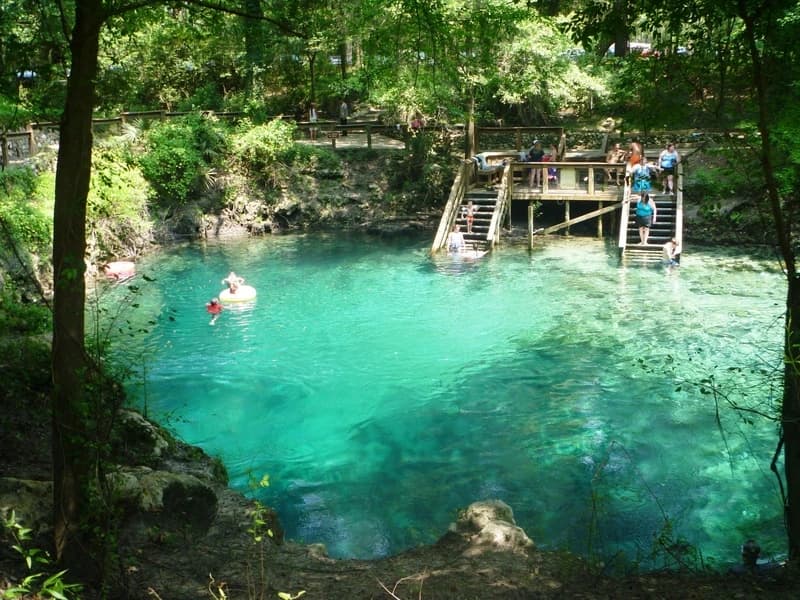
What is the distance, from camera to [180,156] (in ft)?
82.2

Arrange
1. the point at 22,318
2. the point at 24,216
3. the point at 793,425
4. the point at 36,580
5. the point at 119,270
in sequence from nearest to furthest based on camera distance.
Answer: the point at 36,580 < the point at 793,425 < the point at 22,318 < the point at 24,216 < the point at 119,270

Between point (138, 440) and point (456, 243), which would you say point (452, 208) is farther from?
point (138, 440)

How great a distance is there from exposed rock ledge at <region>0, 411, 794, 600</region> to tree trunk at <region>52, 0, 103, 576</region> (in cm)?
53

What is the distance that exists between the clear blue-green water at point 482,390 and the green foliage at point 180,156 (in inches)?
137

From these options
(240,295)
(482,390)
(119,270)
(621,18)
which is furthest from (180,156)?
A: (621,18)

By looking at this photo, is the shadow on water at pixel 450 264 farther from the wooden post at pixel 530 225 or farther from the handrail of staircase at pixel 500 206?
the wooden post at pixel 530 225

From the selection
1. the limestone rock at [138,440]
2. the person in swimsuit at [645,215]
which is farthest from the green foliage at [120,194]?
the person in swimsuit at [645,215]

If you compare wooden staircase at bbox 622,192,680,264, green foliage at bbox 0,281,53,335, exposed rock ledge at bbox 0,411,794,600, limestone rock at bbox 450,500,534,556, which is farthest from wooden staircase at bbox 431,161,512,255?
exposed rock ledge at bbox 0,411,794,600

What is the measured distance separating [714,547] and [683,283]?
37.7ft

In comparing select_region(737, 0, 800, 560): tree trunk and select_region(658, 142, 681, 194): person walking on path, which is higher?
select_region(658, 142, 681, 194): person walking on path

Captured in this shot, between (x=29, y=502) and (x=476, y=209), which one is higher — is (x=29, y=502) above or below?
below

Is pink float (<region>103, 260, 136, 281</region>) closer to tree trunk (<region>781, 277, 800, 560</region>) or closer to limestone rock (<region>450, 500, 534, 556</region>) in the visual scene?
limestone rock (<region>450, 500, 534, 556</region>)

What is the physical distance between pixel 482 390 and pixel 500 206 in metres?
11.0

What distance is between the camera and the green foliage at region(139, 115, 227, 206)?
81.3 feet
